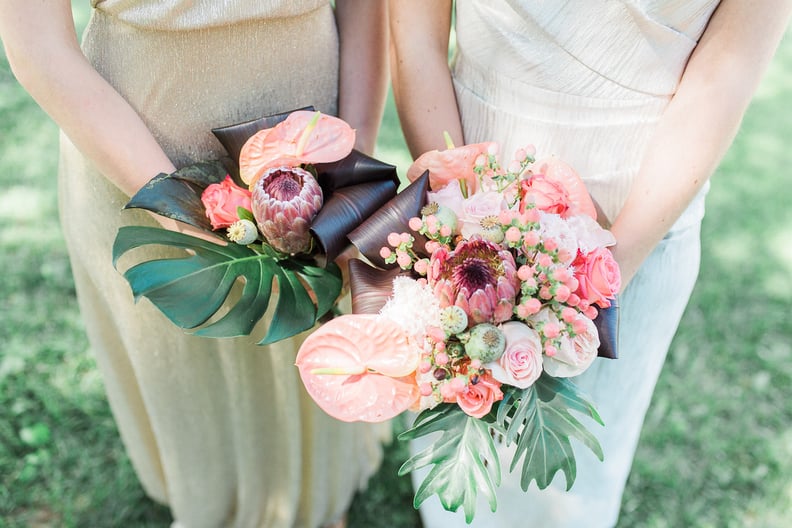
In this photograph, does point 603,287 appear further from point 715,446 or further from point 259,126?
point 715,446

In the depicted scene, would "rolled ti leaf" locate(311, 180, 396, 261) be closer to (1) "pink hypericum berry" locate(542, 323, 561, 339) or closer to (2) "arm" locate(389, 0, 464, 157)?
(2) "arm" locate(389, 0, 464, 157)

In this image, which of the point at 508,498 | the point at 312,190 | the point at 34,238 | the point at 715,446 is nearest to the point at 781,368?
the point at 715,446

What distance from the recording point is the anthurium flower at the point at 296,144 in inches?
51.2

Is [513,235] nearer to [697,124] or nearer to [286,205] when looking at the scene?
[286,205]

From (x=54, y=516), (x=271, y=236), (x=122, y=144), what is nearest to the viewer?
(x=271, y=236)

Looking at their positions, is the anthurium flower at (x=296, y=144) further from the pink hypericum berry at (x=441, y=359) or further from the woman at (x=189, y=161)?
the pink hypericum berry at (x=441, y=359)

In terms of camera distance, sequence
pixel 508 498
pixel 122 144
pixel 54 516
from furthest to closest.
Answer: pixel 54 516
pixel 508 498
pixel 122 144

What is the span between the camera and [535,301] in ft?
3.52

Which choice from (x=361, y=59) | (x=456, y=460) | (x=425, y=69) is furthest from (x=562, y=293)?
(x=361, y=59)

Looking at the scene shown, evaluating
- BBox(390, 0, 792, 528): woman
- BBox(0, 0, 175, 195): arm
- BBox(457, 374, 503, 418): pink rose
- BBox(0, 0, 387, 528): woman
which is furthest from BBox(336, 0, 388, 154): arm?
BBox(457, 374, 503, 418): pink rose

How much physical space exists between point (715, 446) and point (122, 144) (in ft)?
7.63

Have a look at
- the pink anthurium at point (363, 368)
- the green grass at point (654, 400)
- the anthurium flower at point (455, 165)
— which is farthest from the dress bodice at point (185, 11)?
the green grass at point (654, 400)

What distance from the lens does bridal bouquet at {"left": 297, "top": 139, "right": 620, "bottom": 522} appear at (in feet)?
3.55

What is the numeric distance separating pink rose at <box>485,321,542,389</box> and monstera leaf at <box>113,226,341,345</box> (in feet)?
1.15
